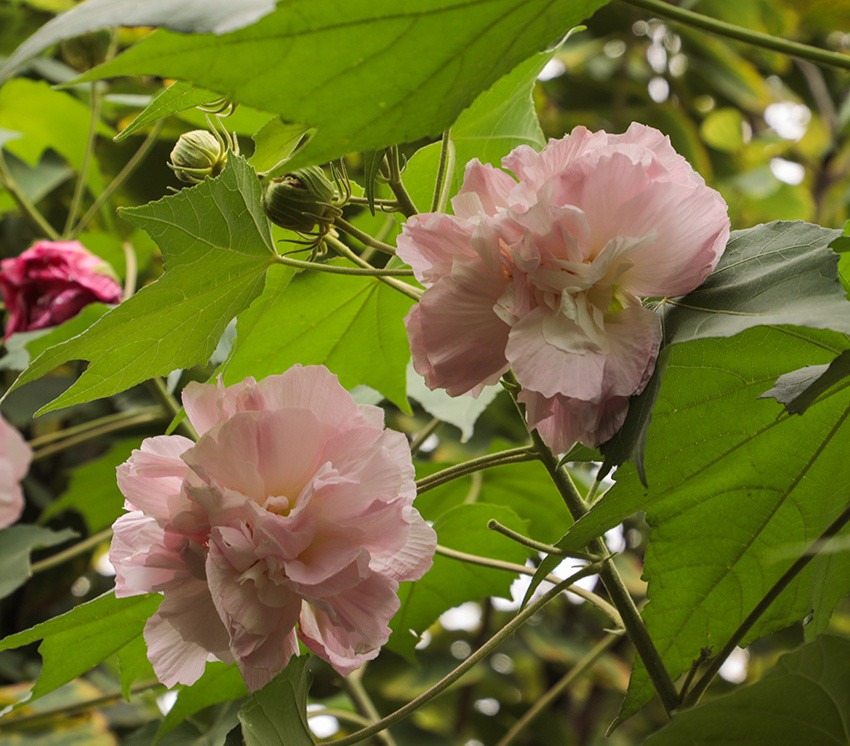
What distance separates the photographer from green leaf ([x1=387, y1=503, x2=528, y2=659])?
72cm

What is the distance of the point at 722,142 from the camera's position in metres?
2.15

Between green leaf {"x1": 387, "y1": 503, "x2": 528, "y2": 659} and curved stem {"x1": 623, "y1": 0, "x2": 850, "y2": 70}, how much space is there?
1.29ft

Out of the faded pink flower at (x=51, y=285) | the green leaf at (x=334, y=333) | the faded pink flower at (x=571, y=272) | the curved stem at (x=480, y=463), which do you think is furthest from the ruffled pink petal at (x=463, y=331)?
the faded pink flower at (x=51, y=285)

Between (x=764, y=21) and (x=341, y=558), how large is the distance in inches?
79.3

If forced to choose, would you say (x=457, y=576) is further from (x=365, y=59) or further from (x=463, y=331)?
(x=365, y=59)

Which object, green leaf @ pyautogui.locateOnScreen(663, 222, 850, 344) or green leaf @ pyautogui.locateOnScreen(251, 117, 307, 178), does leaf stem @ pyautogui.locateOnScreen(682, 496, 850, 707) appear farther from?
green leaf @ pyautogui.locateOnScreen(251, 117, 307, 178)

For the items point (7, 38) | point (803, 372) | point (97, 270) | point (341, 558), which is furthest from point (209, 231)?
point (7, 38)

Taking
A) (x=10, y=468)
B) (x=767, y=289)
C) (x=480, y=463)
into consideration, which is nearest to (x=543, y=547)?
(x=480, y=463)

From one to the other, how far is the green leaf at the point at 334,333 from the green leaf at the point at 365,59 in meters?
0.24

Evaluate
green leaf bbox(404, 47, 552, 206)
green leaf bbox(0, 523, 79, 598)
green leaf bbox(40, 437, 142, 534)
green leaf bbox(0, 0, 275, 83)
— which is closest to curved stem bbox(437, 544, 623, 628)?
green leaf bbox(404, 47, 552, 206)

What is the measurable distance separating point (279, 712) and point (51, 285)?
676mm

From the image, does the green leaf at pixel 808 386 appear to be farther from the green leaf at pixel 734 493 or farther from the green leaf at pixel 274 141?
the green leaf at pixel 274 141

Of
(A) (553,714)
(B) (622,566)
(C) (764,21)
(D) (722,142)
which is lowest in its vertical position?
(A) (553,714)

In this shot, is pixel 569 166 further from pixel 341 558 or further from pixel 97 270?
pixel 97 270
